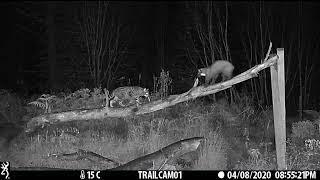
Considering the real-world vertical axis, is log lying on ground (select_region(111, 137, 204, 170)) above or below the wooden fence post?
below

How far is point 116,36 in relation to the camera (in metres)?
16.0

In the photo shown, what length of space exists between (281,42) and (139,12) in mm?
6983

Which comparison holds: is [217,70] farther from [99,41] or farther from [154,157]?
[99,41]

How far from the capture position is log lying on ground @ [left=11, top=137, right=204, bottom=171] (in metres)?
5.91

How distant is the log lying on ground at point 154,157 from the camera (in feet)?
19.4

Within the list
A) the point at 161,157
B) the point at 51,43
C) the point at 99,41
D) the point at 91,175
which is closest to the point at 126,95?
the point at 161,157

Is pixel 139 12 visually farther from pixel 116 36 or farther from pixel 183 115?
pixel 183 115

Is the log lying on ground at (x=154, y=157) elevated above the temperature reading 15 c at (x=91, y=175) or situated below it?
above

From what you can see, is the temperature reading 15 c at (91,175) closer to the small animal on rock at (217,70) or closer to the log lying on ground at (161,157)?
the log lying on ground at (161,157)

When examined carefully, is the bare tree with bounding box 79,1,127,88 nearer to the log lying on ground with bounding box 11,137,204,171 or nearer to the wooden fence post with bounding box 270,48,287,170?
the log lying on ground with bounding box 11,137,204,171

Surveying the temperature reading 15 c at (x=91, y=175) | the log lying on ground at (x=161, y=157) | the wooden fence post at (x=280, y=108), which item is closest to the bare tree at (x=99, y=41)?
the log lying on ground at (x=161, y=157)

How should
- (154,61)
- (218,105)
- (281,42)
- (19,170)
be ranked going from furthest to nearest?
(154,61), (281,42), (218,105), (19,170)

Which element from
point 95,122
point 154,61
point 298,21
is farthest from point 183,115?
point 154,61

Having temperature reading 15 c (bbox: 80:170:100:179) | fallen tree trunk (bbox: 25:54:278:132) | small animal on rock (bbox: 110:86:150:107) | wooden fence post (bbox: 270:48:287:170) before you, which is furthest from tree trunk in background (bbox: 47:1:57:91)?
wooden fence post (bbox: 270:48:287:170)
